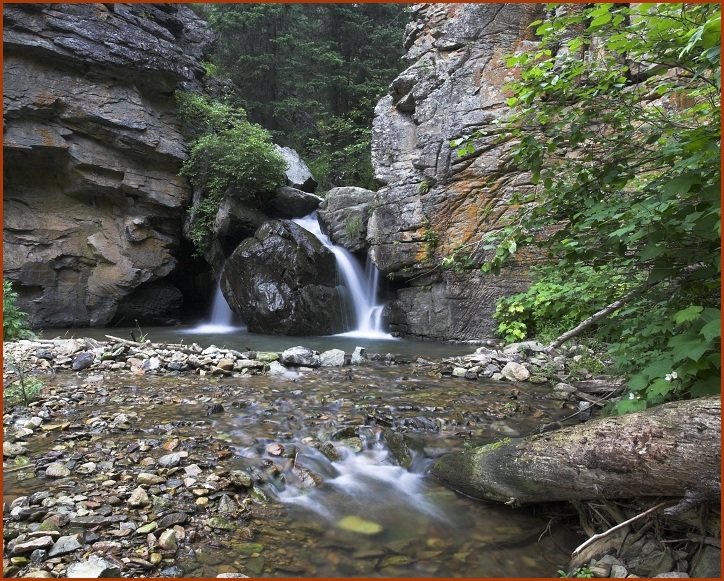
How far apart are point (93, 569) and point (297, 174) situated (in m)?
16.1

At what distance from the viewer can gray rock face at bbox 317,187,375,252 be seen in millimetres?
13859

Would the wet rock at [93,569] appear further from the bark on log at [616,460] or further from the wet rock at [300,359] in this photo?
the wet rock at [300,359]

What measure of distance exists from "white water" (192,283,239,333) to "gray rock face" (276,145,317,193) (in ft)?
16.7

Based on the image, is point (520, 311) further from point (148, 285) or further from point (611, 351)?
point (148, 285)

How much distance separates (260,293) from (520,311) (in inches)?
292

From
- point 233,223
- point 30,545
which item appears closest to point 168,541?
point 30,545

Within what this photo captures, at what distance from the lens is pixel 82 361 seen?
21.6ft

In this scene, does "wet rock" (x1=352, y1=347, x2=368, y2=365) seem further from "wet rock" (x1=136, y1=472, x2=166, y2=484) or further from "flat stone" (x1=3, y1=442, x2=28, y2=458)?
"flat stone" (x1=3, y1=442, x2=28, y2=458)

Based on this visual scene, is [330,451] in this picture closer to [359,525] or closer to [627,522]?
[359,525]

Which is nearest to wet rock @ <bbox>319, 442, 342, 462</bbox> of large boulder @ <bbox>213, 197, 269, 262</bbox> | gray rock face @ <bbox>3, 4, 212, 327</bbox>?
large boulder @ <bbox>213, 197, 269, 262</bbox>

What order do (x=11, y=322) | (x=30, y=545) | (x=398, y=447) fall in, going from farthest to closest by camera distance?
1. (x=11, y=322)
2. (x=398, y=447)
3. (x=30, y=545)

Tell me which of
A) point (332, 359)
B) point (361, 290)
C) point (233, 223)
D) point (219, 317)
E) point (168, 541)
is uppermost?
point (233, 223)

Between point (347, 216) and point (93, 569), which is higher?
point (347, 216)

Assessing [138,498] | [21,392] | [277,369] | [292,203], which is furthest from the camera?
[292,203]
